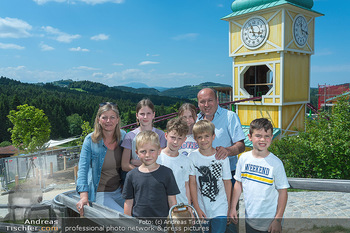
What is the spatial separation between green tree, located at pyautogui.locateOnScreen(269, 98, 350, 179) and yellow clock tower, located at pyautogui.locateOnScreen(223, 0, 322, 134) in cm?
648

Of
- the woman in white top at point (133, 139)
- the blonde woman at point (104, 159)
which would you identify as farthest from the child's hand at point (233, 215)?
the blonde woman at point (104, 159)

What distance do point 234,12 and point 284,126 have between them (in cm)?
779

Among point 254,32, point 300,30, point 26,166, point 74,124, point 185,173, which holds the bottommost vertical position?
point 74,124

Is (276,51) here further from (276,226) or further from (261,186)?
(276,226)

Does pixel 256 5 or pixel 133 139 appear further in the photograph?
pixel 256 5

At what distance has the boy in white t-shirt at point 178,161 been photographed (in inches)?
115

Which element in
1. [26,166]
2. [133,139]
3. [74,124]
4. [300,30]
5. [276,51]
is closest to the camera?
[133,139]

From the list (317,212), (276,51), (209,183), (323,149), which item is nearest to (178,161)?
(209,183)

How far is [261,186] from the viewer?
110 inches

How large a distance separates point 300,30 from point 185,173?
672 inches

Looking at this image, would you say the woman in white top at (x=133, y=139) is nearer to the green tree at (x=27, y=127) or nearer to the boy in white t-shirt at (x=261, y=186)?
the boy in white t-shirt at (x=261, y=186)

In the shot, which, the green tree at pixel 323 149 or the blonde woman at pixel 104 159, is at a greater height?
the blonde woman at pixel 104 159

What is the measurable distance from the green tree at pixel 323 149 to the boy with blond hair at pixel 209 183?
725cm

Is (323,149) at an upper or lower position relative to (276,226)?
lower
